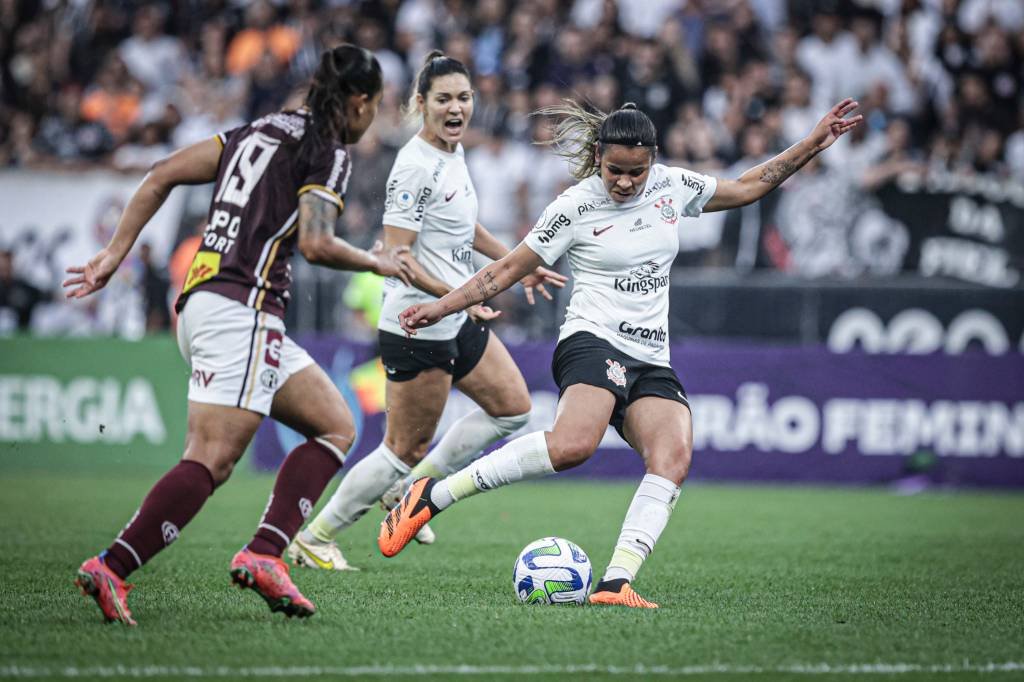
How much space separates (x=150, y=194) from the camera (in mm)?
5777

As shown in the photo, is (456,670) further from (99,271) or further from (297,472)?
(99,271)

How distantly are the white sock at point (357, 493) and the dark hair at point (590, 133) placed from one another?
1.98 metres

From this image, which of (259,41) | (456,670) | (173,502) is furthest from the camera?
(259,41)

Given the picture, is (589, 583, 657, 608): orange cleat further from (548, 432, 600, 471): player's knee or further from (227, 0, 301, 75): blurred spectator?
(227, 0, 301, 75): blurred spectator

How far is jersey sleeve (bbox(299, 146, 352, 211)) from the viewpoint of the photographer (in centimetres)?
569

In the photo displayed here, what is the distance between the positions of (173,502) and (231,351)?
0.65m

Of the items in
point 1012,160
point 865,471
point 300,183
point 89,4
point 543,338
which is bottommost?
point 865,471

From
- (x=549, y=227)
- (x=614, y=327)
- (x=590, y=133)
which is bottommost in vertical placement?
(x=614, y=327)

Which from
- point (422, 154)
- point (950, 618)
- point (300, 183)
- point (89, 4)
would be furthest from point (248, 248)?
point (89, 4)

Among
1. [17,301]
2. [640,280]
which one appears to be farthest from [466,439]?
[17,301]

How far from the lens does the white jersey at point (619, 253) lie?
670 centimetres

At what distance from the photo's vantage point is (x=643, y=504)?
6484 millimetres

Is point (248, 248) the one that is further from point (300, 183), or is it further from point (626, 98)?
point (626, 98)

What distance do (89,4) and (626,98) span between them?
25.9ft
